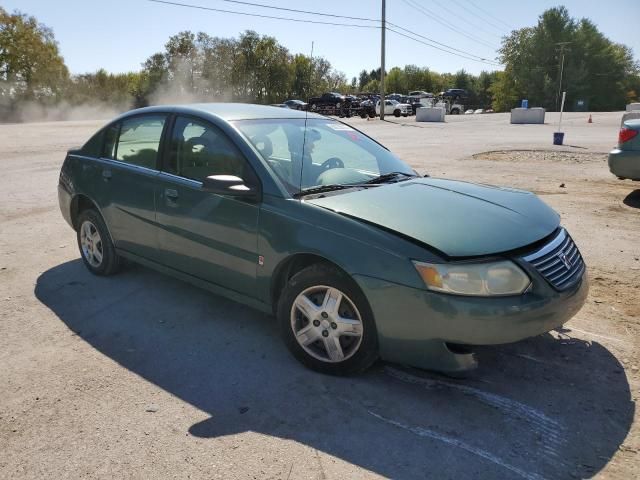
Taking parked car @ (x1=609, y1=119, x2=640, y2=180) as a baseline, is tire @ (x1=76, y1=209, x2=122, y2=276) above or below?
below

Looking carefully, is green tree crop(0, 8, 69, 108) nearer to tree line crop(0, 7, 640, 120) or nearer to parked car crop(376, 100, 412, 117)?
tree line crop(0, 7, 640, 120)

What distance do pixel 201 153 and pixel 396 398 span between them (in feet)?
7.13

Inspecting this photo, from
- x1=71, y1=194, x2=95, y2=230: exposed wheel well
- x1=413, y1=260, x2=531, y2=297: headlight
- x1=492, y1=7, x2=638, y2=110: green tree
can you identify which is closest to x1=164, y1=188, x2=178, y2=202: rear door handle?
x1=71, y1=194, x2=95, y2=230: exposed wheel well

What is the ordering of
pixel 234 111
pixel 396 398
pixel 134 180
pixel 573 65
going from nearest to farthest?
1. pixel 396 398
2. pixel 234 111
3. pixel 134 180
4. pixel 573 65

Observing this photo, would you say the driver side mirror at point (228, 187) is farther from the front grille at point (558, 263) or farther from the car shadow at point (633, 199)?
the car shadow at point (633, 199)

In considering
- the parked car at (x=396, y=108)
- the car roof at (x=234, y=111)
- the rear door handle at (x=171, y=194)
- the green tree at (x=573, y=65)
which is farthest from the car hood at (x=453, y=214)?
the green tree at (x=573, y=65)

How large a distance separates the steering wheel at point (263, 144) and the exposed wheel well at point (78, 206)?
2.07 m

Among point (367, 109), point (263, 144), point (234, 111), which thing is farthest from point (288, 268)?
point (367, 109)

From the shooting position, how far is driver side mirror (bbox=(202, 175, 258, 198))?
325 centimetres

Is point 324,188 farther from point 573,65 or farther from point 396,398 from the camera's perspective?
point 573,65

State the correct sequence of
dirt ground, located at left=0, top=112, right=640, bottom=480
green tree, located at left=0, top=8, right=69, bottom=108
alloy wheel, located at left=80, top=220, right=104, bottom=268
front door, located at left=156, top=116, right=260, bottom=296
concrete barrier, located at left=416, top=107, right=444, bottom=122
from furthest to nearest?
green tree, located at left=0, top=8, right=69, bottom=108 → concrete barrier, located at left=416, top=107, right=444, bottom=122 → alloy wheel, located at left=80, top=220, right=104, bottom=268 → front door, located at left=156, top=116, right=260, bottom=296 → dirt ground, located at left=0, top=112, right=640, bottom=480

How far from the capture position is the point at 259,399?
9.64ft

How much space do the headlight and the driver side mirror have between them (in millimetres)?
1188

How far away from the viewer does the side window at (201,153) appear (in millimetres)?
3592
